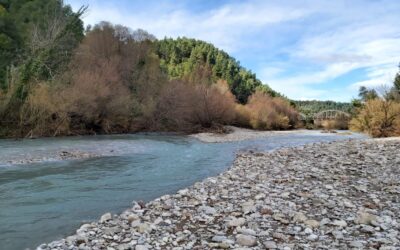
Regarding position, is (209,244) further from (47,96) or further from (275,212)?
(47,96)

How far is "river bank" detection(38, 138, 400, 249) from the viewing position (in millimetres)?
6152

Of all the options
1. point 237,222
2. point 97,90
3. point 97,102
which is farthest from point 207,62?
point 237,222

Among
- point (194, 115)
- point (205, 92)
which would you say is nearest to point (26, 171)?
point (194, 115)

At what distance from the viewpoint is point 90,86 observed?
38.7 m

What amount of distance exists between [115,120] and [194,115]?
38.5ft

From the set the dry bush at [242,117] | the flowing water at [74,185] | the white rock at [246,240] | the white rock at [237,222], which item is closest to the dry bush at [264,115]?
the dry bush at [242,117]

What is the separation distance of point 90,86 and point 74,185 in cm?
2822

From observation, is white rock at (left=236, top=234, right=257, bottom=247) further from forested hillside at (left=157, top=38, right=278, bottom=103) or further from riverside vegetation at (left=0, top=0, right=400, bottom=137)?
forested hillside at (left=157, top=38, right=278, bottom=103)

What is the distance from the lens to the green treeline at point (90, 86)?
33750 mm

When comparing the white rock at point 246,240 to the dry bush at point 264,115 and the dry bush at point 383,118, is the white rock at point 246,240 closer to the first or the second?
the dry bush at point 383,118

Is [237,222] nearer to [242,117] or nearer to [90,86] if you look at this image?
[90,86]

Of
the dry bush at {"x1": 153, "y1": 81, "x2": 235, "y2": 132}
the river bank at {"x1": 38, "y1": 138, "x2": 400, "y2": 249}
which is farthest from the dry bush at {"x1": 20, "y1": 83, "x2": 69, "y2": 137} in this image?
the river bank at {"x1": 38, "y1": 138, "x2": 400, "y2": 249}

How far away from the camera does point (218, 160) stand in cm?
1936

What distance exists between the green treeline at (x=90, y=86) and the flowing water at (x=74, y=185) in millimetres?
13795
